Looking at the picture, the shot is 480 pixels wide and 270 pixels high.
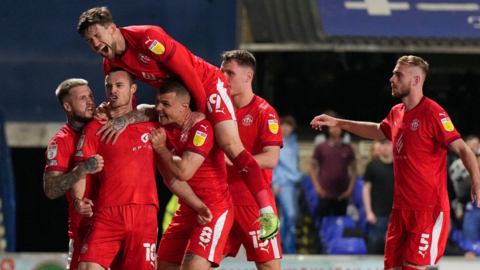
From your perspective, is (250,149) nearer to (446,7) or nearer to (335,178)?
(335,178)

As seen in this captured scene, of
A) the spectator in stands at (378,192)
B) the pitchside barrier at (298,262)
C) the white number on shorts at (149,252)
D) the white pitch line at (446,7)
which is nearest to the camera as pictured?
the white number on shorts at (149,252)

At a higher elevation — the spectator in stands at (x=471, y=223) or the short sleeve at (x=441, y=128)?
the short sleeve at (x=441, y=128)

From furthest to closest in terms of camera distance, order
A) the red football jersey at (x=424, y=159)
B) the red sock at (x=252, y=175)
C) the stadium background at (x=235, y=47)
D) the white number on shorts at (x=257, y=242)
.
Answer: the stadium background at (x=235, y=47) < the red football jersey at (x=424, y=159) < the white number on shorts at (x=257, y=242) < the red sock at (x=252, y=175)

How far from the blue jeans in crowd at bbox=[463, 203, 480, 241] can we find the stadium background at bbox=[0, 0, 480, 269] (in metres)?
1.90

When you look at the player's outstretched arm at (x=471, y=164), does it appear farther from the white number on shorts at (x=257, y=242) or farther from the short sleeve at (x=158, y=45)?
the short sleeve at (x=158, y=45)

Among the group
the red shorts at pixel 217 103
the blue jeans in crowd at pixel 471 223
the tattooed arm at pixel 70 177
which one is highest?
the red shorts at pixel 217 103

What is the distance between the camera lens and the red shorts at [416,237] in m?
5.78

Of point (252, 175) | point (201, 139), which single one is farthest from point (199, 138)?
point (252, 175)

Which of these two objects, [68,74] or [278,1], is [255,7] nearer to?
[278,1]

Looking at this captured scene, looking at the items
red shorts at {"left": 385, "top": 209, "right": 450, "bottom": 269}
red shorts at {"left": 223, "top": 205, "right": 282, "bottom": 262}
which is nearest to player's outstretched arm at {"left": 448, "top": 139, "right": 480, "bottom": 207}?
red shorts at {"left": 385, "top": 209, "right": 450, "bottom": 269}

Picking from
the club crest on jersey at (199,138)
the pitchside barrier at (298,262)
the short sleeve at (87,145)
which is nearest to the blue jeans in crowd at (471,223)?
the pitchside barrier at (298,262)

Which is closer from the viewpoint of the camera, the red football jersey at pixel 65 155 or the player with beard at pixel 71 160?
the player with beard at pixel 71 160

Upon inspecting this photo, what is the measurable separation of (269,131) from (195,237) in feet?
4.17

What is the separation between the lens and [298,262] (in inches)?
314
